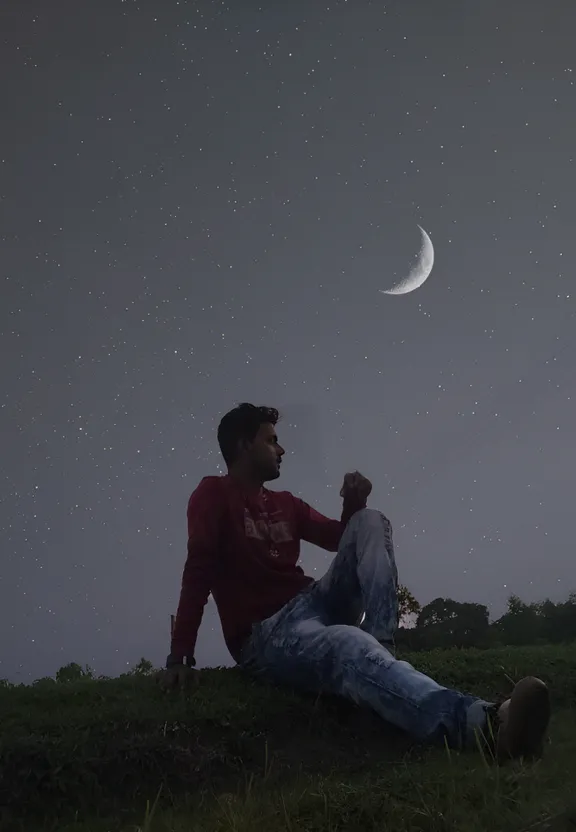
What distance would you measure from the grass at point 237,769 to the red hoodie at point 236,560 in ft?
1.87

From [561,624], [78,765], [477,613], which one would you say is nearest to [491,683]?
[78,765]

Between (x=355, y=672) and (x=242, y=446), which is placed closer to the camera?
(x=355, y=672)

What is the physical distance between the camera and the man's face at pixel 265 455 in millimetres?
5570

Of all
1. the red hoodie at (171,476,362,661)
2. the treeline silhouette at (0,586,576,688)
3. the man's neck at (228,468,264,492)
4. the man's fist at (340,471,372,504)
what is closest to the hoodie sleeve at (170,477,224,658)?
the red hoodie at (171,476,362,661)

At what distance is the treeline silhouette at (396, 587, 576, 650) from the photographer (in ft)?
94.6

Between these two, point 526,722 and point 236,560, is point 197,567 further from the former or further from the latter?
point 526,722

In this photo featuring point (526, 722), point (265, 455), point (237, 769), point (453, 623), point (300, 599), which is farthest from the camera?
point (453, 623)

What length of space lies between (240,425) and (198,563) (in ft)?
3.98

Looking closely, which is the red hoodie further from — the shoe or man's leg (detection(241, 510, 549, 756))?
the shoe

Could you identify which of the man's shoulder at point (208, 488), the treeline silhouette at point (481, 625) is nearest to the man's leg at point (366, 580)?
the man's shoulder at point (208, 488)

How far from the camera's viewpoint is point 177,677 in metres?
4.85

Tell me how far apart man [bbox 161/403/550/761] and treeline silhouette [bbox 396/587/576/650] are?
22620 mm

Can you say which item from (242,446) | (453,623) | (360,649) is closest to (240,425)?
(242,446)

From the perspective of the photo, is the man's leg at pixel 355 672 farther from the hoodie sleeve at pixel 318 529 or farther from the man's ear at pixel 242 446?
the man's ear at pixel 242 446
